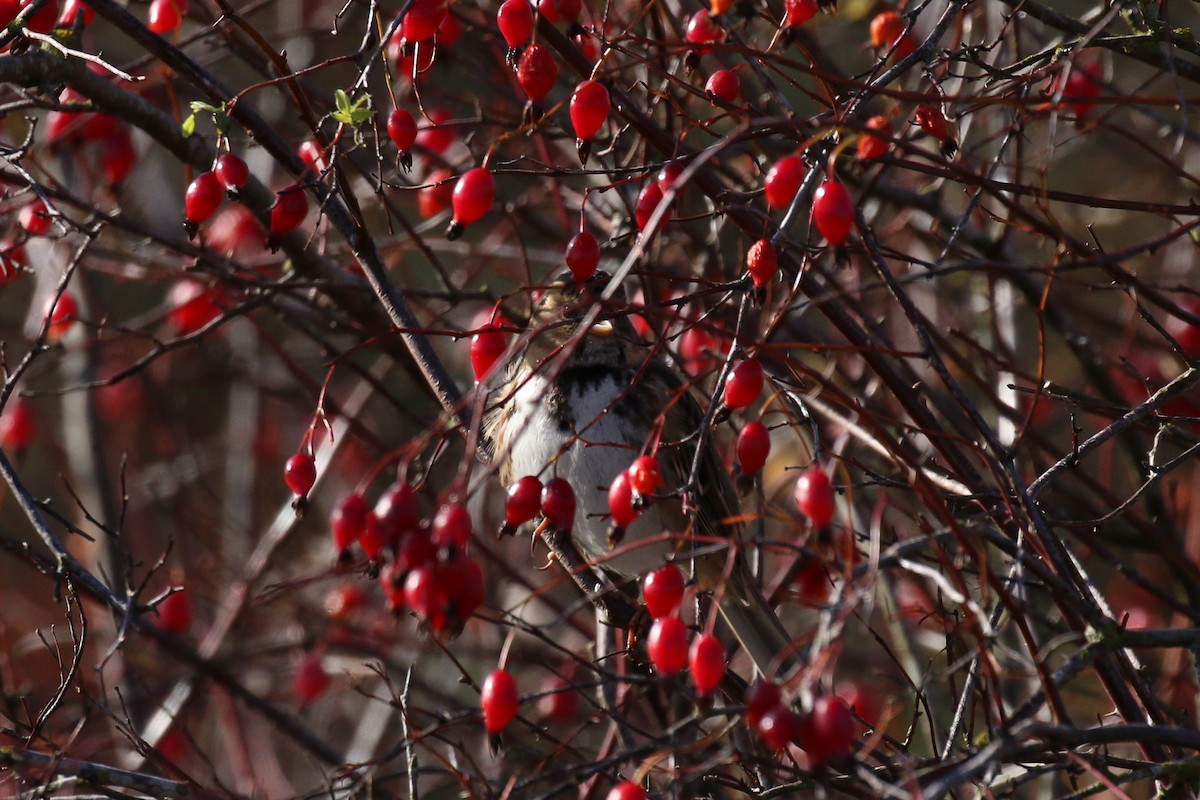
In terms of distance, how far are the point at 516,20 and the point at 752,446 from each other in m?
0.81

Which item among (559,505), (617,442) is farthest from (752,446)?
(617,442)

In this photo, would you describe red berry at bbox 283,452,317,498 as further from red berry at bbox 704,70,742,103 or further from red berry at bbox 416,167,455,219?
red berry at bbox 416,167,455,219

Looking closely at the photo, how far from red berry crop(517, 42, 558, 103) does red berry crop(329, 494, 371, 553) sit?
0.73 meters

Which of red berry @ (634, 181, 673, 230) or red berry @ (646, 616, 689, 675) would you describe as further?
red berry @ (634, 181, 673, 230)

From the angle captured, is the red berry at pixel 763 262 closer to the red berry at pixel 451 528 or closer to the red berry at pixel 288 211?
the red berry at pixel 451 528

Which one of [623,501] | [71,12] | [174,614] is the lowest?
[623,501]

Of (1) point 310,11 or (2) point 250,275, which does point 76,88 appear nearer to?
(2) point 250,275

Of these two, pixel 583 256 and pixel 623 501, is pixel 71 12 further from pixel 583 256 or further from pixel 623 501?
pixel 623 501

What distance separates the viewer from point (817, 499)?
1.65m

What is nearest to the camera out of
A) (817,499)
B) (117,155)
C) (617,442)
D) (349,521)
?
(817,499)

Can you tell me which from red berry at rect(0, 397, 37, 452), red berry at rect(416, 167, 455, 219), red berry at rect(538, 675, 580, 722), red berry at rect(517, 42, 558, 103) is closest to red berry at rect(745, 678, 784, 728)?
red berry at rect(517, 42, 558, 103)

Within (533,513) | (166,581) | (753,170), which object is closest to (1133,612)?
(753,170)

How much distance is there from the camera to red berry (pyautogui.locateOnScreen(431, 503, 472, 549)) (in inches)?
62.1

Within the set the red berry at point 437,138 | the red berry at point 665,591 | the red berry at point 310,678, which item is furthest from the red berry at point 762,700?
the red berry at point 310,678
